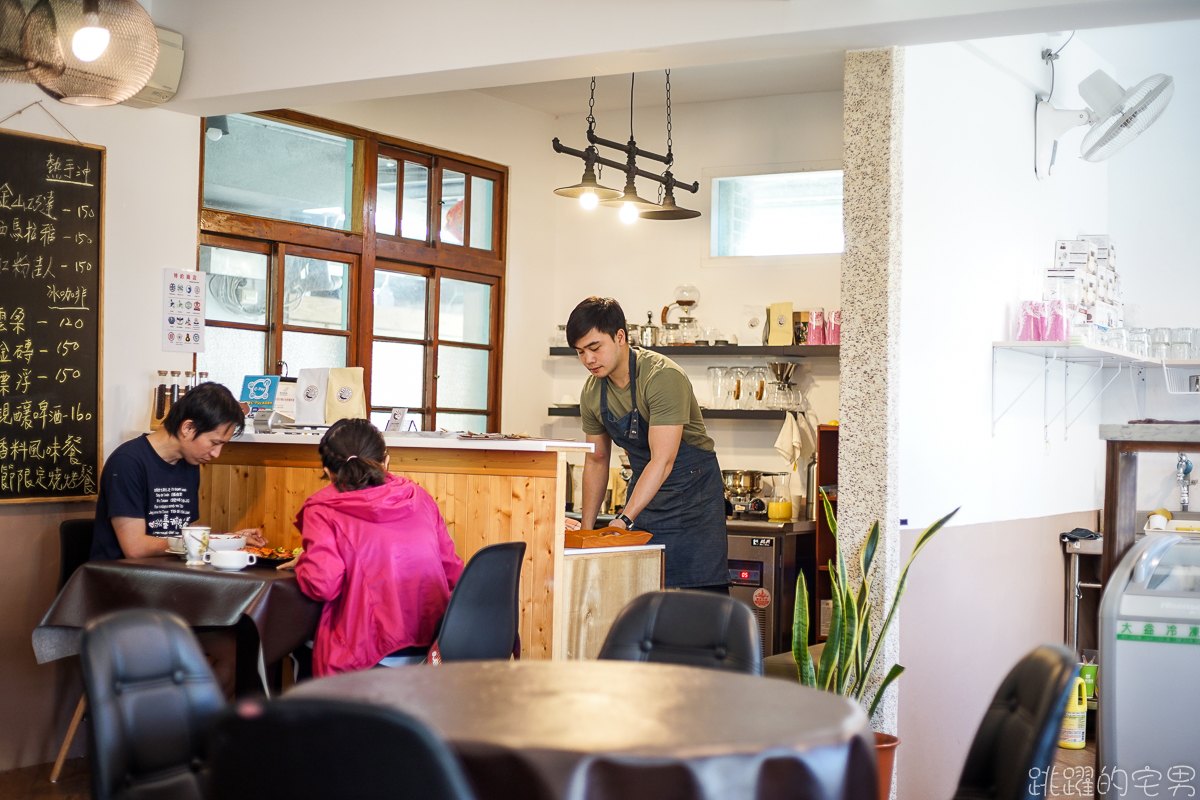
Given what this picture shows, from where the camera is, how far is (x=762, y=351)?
632 centimetres

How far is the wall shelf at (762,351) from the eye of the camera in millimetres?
6133

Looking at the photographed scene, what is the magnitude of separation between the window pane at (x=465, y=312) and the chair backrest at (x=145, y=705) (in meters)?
4.61

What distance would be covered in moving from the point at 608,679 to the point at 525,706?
29 cm

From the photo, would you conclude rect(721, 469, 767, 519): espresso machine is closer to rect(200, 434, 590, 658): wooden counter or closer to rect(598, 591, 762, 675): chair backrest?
rect(200, 434, 590, 658): wooden counter

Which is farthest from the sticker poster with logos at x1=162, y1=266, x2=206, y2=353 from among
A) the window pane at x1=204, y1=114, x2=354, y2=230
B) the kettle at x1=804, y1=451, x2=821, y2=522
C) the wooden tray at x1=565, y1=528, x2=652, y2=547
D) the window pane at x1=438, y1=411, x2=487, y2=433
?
the kettle at x1=804, y1=451, x2=821, y2=522

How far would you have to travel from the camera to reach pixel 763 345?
6.39 meters

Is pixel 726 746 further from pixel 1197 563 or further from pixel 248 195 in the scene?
pixel 248 195

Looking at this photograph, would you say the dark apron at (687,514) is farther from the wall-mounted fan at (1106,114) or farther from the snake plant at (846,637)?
the wall-mounted fan at (1106,114)

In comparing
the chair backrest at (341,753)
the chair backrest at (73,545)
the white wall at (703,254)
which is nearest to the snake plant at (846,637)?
the chair backrest at (341,753)

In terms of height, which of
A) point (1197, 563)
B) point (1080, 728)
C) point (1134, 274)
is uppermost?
point (1134, 274)

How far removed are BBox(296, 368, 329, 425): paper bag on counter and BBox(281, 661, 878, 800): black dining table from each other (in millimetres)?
2479

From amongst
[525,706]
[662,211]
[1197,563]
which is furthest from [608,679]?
[662,211]

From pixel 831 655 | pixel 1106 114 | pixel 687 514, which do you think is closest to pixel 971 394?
pixel 687 514

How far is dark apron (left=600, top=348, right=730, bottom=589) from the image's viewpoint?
4.07 metres
